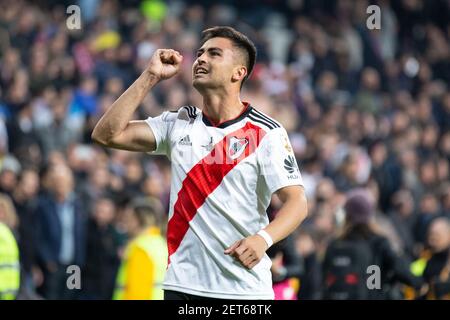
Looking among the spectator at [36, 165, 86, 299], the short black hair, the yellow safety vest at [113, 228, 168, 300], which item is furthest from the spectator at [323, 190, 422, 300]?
the spectator at [36, 165, 86, 299]

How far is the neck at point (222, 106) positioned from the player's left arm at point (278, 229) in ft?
1.86

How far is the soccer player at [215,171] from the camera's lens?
7215mm

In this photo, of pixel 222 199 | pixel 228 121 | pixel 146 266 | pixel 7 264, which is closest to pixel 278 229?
pixel 222 199

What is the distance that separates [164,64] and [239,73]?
447mm

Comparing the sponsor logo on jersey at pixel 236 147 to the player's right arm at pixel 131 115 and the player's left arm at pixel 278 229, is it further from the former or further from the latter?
the player's right arm at pixel 131 115

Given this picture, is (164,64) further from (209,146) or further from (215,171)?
(215,171)

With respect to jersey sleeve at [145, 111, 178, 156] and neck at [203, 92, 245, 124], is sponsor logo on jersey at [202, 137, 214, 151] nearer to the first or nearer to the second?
neck at [203, 92, 245, 124]

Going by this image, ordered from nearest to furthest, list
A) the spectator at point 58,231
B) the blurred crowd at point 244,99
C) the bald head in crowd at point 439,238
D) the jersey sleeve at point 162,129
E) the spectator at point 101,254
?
the jersey sleeve at point 162,129, the bald head in crowd at point 439,238, the spectator at point 101,254, the spectator at point 58,231, the blurred crowd at point 244,99

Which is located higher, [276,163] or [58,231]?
[58,231]

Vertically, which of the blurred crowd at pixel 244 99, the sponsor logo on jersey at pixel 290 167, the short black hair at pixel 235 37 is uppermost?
the blurred crowd at pixel 244 99

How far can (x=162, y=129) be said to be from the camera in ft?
24.8

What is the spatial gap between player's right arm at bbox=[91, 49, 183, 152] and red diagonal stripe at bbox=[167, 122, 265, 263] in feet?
1.22

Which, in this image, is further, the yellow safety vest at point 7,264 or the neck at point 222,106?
the yellow safety vest at point 7,264

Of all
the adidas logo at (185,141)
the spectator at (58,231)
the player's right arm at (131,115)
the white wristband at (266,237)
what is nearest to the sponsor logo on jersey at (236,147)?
the adidas logo at (185,141)
